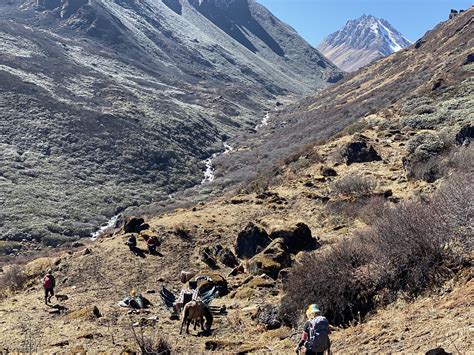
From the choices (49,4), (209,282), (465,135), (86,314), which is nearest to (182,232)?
(209,282)

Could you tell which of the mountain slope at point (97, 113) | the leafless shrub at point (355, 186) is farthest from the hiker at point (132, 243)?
the mountain slope at point (97, 113)

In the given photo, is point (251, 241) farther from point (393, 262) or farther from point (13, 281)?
point (13, 281)

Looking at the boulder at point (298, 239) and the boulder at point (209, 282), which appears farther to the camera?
the boulder at point (298, 239)

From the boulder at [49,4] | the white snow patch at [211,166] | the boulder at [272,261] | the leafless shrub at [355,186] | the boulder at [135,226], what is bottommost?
the boulder at [49,4]

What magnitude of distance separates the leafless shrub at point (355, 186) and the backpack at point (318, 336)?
14759mm

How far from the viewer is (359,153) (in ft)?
91.2

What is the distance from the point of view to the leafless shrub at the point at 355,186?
22156 mm

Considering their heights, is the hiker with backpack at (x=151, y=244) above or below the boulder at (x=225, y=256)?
below

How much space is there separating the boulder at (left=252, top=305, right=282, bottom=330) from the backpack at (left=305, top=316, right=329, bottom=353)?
398cm

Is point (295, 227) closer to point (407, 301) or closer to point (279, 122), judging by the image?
point (407, 301)

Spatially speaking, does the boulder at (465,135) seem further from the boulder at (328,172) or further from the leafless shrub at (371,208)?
the boulder at (328,172)

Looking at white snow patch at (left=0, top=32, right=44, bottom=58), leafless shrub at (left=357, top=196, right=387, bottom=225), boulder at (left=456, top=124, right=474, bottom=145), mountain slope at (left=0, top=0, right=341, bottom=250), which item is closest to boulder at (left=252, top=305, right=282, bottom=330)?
leafless shrub at (left=357, top=196, right=387, bottom=225)

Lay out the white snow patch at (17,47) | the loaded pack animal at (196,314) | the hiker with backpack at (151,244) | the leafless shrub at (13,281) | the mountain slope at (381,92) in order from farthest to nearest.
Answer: the white snow patch at (17,47) < the mountain slope at (381,92) < the hiker with backpack at (151,244) < the leafless shrub at (13,281) < the loaded pack animal at (196,314)

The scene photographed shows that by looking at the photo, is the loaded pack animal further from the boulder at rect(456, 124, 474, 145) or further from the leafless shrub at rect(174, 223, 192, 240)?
the boulder at rect(456, 124, 474, 145)
